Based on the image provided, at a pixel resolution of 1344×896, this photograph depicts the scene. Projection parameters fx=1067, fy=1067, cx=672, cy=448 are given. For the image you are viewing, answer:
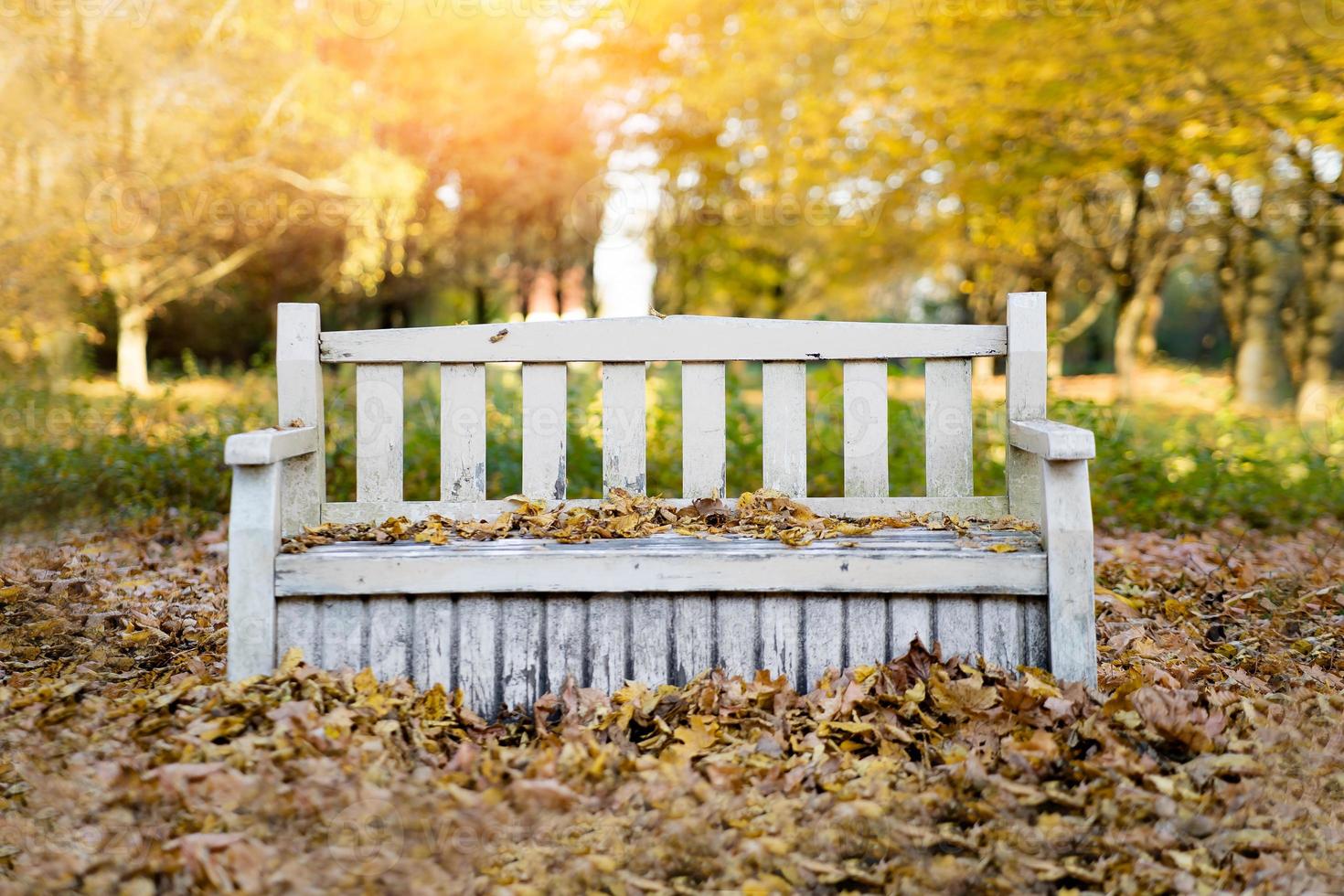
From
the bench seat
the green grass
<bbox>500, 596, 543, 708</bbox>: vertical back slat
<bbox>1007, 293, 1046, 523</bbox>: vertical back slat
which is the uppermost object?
<bbox>1007, 293, 1046, 523</bbox>: vertical back slat

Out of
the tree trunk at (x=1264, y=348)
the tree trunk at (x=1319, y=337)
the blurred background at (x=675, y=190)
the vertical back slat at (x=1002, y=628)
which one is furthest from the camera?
the tree trunk at (x=1264, y=348)

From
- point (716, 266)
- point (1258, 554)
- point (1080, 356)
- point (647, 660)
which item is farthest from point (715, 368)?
point (1080, 356)

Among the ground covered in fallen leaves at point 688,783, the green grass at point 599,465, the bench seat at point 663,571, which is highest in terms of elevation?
the green grass at point 599,465

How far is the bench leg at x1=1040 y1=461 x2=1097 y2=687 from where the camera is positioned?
8.38ft

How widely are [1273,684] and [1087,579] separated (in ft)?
Result: 2.83

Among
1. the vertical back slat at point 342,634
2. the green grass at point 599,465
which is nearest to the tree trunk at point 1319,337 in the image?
the green grass at point 599,465

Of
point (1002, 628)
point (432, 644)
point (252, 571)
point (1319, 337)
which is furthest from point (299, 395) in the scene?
point (1319, 337)

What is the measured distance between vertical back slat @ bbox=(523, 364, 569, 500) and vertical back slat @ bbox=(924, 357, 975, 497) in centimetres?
109

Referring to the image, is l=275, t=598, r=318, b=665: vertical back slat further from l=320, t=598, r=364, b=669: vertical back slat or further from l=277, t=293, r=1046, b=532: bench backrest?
l=277, t=293, r=1046, b=532: bench backrest

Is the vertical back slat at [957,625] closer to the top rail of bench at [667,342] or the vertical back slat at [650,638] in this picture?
the vertical back slat at [650,638]

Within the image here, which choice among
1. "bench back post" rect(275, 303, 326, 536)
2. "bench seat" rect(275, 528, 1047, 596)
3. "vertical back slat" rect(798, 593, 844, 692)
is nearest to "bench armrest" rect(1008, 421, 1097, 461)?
"bench seat" rect(275, 528, 1047, 596)

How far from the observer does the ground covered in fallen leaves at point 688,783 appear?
1943 mm

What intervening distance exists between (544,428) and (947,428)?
1209mm

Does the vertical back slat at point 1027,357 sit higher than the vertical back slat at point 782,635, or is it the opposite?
the vertical back slat at point 1027,357
